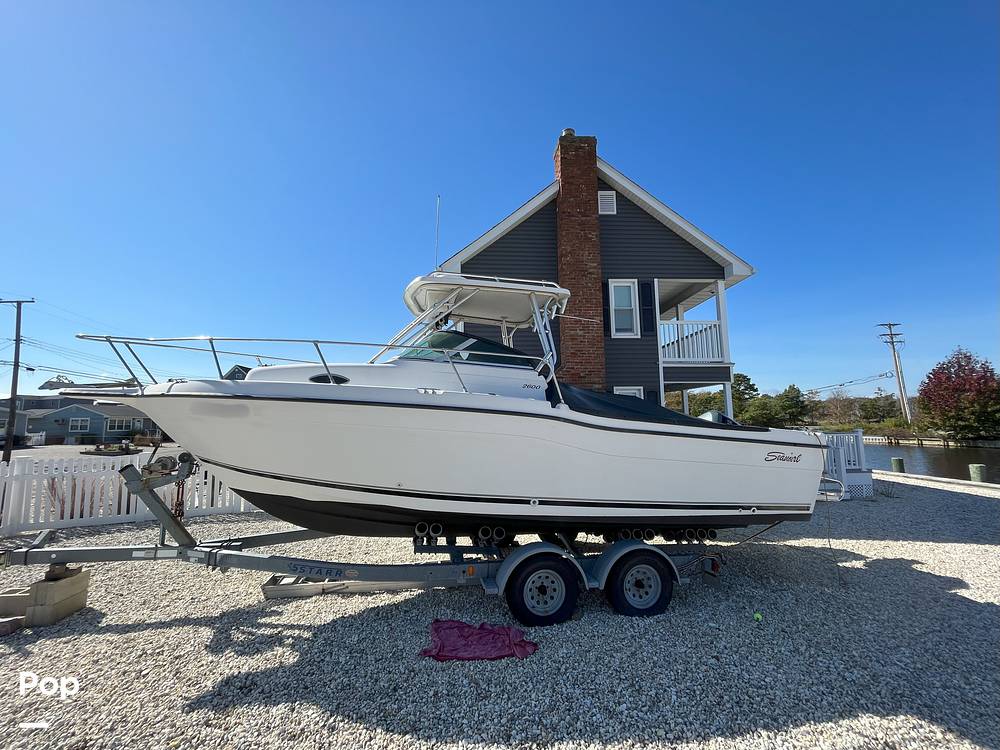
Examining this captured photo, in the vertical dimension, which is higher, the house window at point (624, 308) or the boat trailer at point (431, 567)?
the house window at point (624, 308)

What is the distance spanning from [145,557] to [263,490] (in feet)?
3.76

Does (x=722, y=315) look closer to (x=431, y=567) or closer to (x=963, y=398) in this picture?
(x=431, y=567)

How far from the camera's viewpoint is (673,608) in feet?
13.8

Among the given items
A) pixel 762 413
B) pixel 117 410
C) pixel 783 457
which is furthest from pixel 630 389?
pixel 762 413

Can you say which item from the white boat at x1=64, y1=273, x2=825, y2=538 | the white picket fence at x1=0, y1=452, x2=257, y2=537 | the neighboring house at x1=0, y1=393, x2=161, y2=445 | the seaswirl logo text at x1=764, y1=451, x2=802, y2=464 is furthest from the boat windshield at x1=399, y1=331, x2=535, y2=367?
the neighboring house at x1=0, y1=393, x2=161, y2=445

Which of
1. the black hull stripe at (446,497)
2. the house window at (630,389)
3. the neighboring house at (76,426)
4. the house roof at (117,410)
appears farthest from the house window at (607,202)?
the neighboring house at (76,426)

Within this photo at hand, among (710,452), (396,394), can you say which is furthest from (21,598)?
(710,452)

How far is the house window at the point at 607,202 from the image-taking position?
10.4 meters

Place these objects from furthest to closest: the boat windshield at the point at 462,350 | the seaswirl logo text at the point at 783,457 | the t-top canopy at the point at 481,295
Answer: the seaswirl logo text at the point at 783,457, the t-top canopy at the point at 481,295, the boat windshield at the point at 462,350

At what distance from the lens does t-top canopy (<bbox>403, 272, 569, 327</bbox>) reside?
4.41 meters

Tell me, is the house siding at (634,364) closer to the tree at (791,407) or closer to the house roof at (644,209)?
the house roof at (644,209)

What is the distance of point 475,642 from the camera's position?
3439 mm

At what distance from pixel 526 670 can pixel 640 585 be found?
1.58 meters

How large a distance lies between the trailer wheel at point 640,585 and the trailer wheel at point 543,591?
1.24ft
